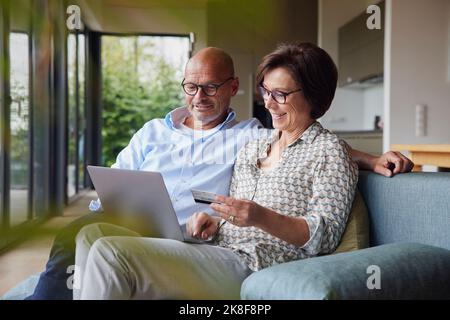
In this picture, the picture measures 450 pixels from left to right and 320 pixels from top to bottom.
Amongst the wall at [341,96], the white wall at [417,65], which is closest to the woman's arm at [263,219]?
the white wall at [417,65]

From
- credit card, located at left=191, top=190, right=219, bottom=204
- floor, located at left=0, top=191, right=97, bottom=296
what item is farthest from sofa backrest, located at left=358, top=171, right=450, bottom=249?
floor, located at left=0, top=191, right=97, bottom=296

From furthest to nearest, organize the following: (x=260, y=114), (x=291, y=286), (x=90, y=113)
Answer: (x=90, y=113) < (x=260, y=114) < (x=291, y=286)

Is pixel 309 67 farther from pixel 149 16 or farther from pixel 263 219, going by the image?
pixel 149 16

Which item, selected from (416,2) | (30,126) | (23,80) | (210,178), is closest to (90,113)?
(30,126)

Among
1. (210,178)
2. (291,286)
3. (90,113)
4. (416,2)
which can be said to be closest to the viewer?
(291,286)

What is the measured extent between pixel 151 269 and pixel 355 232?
18.8 inches

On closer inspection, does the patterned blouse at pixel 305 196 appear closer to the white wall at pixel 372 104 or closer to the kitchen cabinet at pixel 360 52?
the kitchen cabinet at pixel 360 52

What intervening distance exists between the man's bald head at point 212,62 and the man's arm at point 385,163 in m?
0.45

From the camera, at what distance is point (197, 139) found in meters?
1.62

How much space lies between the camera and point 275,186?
4.13ft

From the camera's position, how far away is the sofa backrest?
1.15 meters

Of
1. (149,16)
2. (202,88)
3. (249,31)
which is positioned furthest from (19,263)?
(149,16)
